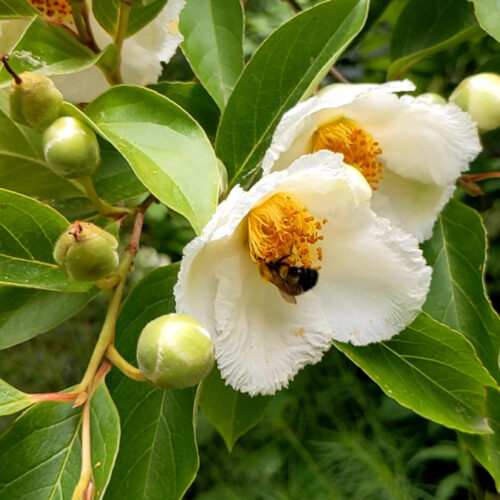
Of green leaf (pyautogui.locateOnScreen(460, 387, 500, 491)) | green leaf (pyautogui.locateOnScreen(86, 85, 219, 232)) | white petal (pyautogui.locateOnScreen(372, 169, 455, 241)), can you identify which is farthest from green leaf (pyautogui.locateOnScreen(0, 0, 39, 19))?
green leaf (pyautogui.locateOnScreen(460, 387, 500, 491))

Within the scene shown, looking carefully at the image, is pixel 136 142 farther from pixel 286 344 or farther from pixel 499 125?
pixel 499 125

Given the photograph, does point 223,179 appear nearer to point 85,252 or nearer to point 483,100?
point 85,252

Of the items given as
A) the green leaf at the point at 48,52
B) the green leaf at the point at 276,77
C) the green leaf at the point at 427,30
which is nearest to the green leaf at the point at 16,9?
the green leaf at the point at 48,52

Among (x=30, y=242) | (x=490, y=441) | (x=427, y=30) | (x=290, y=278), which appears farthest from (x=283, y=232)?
(x=427, y=30)

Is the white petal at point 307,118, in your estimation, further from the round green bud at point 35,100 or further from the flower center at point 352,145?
the round green bud at point 35,100

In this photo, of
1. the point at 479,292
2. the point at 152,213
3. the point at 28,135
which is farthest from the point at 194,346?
the point at 152,213

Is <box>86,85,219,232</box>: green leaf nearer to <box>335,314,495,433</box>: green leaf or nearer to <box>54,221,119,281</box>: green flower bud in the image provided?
<box>54,221,119,281</box>: green flower bud
